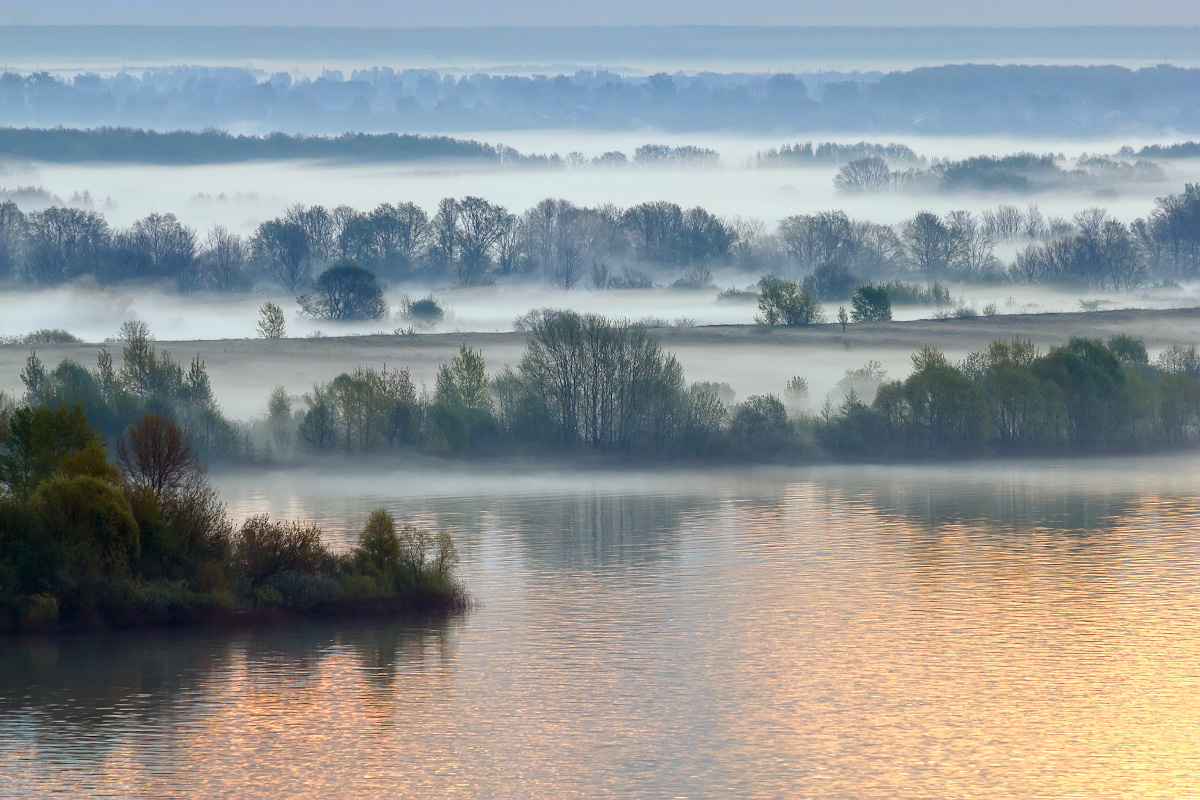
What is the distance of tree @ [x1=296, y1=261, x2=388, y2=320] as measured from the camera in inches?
3873

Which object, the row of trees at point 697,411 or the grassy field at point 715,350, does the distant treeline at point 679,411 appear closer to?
the row of trees at point 697,411

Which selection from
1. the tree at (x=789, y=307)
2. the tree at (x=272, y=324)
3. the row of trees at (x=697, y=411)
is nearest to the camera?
the row of trees at (x=697, y=411)

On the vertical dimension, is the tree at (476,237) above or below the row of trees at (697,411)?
above

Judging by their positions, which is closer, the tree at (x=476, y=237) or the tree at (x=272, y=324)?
the tree at (x=272, y=324)

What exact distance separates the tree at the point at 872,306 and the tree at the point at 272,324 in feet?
118

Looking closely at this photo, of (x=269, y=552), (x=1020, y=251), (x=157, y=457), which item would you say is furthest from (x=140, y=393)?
(x=1020, y=251)

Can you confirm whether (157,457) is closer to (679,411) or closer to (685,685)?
(685,685)

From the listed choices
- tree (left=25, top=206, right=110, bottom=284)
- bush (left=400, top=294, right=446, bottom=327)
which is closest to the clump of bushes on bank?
bush (left=400, top=294, right=446, bottom=327)

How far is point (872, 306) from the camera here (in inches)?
3816

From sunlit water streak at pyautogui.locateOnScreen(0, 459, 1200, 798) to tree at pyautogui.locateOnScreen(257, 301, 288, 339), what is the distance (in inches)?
1813

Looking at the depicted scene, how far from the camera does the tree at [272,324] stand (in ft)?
310

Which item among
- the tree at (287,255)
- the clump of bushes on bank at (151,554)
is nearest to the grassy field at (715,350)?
the tree at (287,255)

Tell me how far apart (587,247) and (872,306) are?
32452 millimetres

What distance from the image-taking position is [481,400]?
8069cm
